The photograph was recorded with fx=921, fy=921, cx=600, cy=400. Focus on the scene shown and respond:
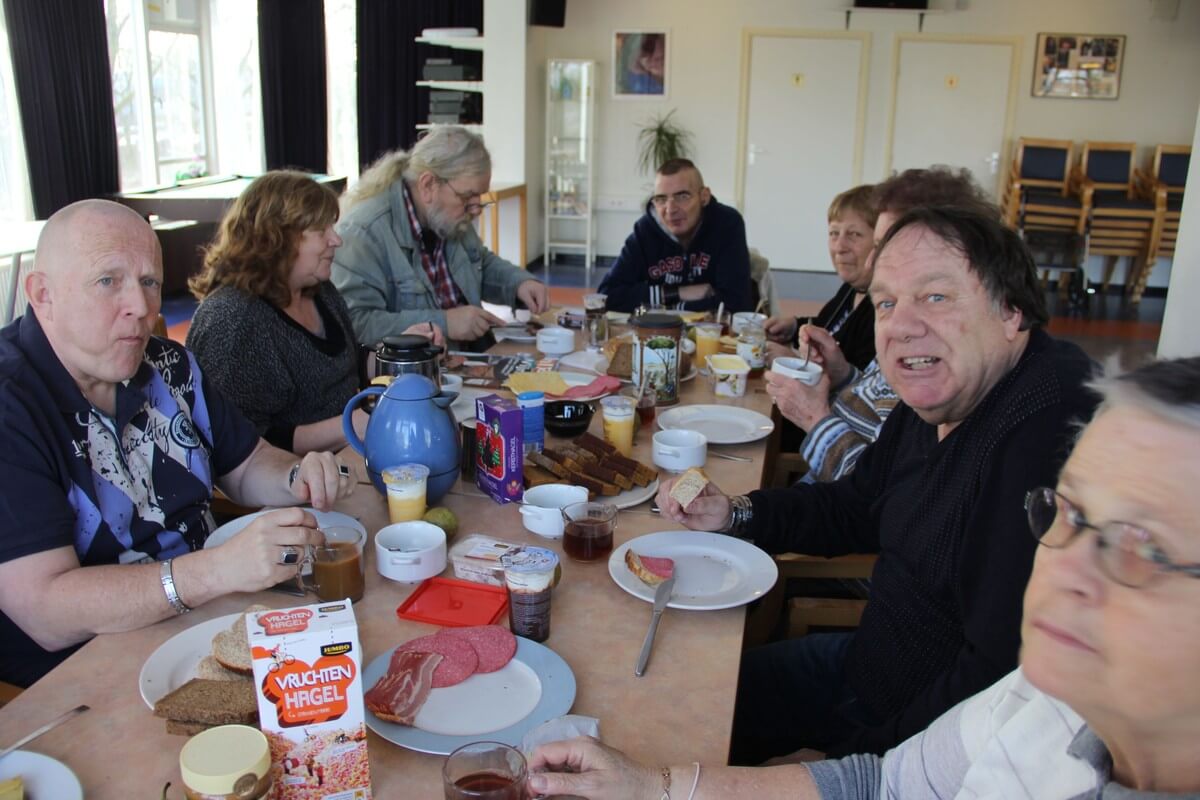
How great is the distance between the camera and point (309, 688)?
0.92m

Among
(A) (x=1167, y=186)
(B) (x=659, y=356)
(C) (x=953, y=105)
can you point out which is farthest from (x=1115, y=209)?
(B) (x=659, y=356)

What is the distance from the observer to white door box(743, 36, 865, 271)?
28.7 ft

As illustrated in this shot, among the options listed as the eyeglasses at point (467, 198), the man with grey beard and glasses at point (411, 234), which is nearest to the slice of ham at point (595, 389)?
the man with grey beard and glasses at point (411, 234)

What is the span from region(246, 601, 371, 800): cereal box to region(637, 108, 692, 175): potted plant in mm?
8368

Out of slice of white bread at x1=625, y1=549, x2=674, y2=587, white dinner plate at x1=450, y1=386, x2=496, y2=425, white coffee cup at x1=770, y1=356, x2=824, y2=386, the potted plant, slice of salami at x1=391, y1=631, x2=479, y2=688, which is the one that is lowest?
slice of salami at x1=391, y1=631, x2=479, y2=688

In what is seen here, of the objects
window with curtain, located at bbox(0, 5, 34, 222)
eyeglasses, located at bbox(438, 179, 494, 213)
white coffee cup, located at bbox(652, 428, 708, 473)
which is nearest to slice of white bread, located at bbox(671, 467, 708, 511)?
white coffee cup, located at bbox(652, 428, 708, 473)

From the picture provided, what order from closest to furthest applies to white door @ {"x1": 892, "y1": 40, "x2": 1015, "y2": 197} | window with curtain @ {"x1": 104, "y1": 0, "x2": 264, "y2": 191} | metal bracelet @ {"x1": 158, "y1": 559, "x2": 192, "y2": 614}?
metal bracelet @ {"x1": 158, "y1": 559, "x2": 192, "y2": 614}
window with curtain @ {"x1": 104, "y1": 0, "x2": 264, "y2": 191}
white door @ {"x1": 892, "y1": 40, "x2": 1015, "y2": 197}

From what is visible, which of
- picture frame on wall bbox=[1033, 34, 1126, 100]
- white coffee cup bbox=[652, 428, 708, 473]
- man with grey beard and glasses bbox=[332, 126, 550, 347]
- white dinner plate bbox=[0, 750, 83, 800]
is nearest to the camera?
white dinner plate bbox=[0, 750, 83, 800]

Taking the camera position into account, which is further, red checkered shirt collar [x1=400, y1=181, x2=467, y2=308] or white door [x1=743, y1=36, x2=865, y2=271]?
white door [x1=743, y1=36, x2=865, y2=271]

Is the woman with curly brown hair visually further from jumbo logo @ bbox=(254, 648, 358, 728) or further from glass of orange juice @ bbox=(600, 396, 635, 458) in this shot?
jumbo logo @ bbox=(254, 648, 358, 728)

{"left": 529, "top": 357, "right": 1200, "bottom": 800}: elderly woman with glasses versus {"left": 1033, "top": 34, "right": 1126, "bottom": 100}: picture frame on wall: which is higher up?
{"left": 1033, "top": 34, "right": 1126, "bottom": 100}: picture frame on wall

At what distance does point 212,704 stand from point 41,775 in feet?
0.58

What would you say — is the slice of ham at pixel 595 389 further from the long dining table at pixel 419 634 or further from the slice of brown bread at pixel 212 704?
the slice of brown bread at pixel 212 704

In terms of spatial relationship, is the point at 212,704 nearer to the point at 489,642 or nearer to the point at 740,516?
the point at 489,642
